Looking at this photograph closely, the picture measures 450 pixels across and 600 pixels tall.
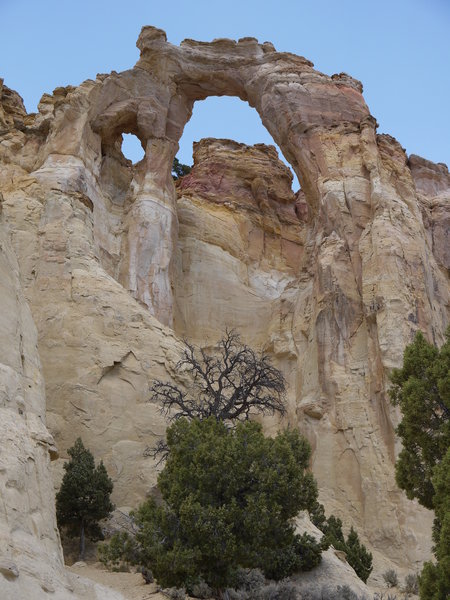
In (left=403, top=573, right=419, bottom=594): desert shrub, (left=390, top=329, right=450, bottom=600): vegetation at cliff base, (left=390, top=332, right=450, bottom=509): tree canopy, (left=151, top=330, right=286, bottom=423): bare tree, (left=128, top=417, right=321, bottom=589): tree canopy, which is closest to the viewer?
(left=128, top=417, right=321, bottom=589): tree canopy

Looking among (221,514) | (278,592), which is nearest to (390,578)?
(278,592)

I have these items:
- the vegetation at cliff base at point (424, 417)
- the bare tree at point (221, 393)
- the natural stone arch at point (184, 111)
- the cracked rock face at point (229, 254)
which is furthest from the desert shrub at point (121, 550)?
the natural stone arch at point (184, 111)

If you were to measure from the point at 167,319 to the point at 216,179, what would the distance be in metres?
14.6

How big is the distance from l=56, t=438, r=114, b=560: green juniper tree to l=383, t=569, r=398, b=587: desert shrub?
30.9 ft

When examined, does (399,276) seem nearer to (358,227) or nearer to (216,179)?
(358,227)

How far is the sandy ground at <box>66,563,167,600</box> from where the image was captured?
47.2ft

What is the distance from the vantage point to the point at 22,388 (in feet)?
46.2

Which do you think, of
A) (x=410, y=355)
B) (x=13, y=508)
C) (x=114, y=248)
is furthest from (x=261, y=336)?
(x=13, y=508)

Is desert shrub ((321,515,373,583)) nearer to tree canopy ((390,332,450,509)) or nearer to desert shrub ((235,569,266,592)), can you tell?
desert shrub ((235,569,266,592))

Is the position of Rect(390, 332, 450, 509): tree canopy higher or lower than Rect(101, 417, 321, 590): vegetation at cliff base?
higher

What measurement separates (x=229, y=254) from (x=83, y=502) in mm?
23088

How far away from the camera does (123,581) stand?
1562cm

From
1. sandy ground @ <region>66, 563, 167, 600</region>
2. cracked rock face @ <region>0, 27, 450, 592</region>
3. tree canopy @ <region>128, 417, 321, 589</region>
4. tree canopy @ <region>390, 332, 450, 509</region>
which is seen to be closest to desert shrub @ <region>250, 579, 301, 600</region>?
tree canopy @ <region>128, 417, 321, 589</region>

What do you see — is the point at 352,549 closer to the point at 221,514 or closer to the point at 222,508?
the point at 222,508
